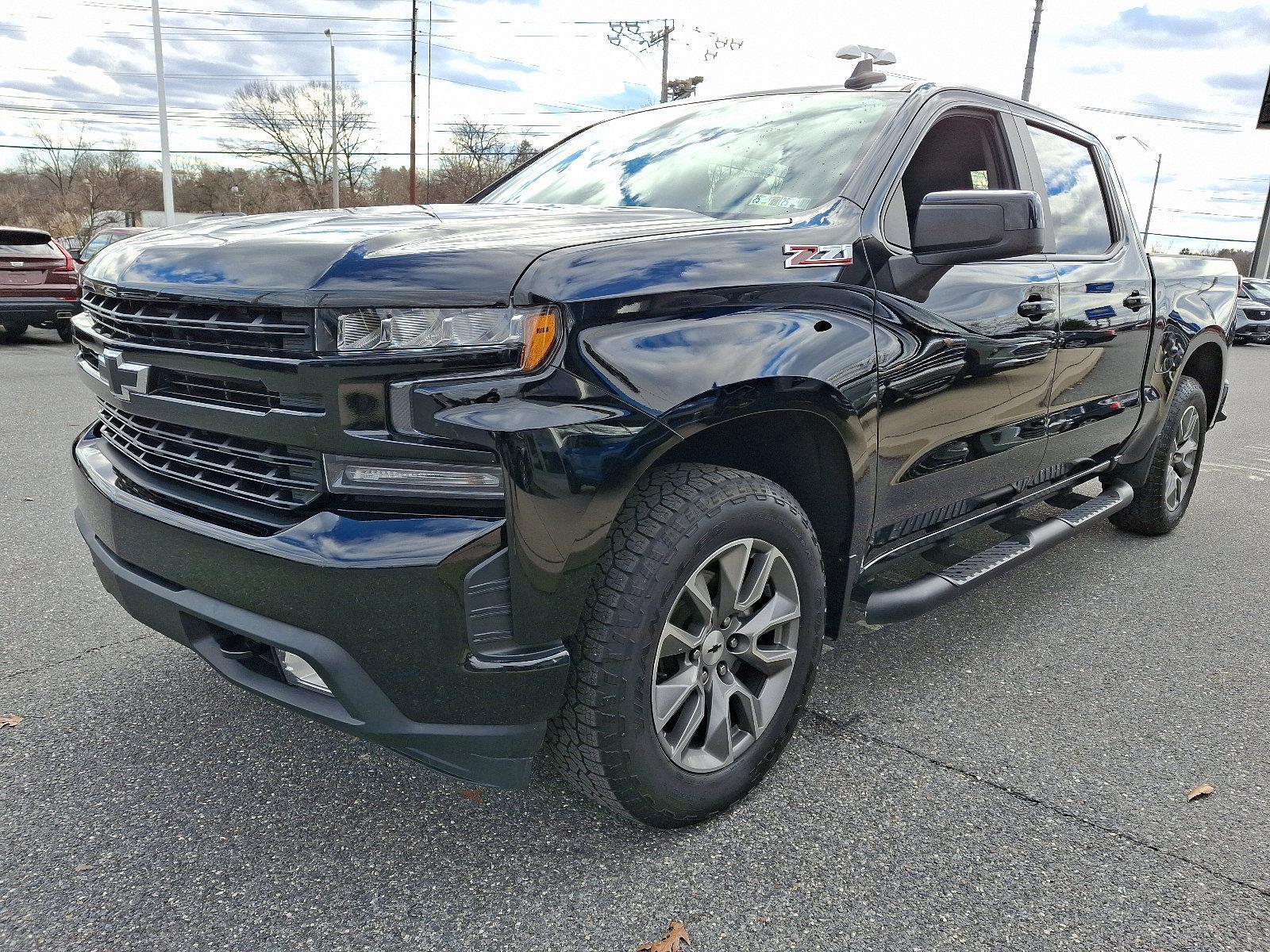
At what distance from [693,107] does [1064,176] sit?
61.0 inches

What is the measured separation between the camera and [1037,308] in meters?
3.14

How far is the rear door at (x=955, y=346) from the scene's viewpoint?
101 inches

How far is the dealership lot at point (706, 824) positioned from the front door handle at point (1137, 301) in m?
1.36

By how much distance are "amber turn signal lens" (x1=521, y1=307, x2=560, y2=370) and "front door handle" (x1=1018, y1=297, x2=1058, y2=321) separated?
6.13 ft

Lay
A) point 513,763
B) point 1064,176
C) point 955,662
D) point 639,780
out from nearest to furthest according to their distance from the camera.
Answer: point 513,763 → point 639,780 → point 955,662 → point 1064,176

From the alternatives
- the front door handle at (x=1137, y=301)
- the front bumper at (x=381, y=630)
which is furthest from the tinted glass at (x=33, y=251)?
the front door handle at (x=1137, y=301)

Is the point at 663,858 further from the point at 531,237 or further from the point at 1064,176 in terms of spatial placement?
the point at 1064,176

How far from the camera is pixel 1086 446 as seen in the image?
148 inches

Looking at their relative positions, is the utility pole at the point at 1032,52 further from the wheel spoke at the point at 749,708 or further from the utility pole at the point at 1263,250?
the wheel spoke at the point at 749,708

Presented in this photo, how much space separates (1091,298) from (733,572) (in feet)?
7.07

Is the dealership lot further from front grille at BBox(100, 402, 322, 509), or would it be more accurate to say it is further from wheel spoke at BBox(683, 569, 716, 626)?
front grille at BBox(100, 402, 322, 509)

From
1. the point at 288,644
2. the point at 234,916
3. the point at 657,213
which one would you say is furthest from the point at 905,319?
the point at 234,916

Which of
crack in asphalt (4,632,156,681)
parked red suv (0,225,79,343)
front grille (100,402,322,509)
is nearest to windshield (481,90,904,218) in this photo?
front grille (100,402,322,509)

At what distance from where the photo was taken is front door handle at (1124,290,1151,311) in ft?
12.5
